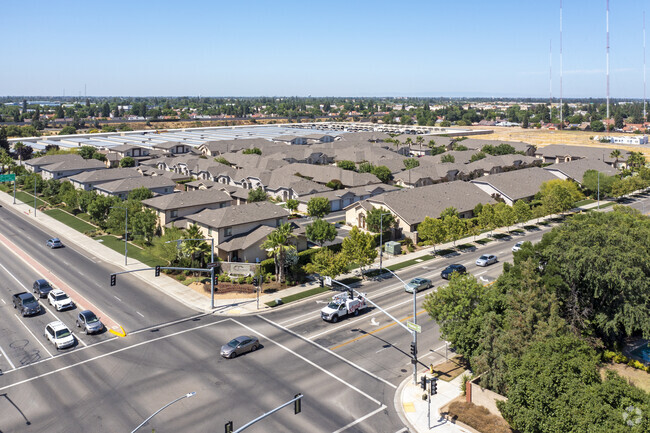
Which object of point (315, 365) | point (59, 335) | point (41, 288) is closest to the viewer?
point (315, 365)

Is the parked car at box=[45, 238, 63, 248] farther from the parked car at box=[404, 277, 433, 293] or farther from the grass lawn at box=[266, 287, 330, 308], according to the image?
the parked car at box=[404, 277, 433, 293]

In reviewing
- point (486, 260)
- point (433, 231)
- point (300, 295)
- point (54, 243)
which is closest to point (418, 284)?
point (300, 295)

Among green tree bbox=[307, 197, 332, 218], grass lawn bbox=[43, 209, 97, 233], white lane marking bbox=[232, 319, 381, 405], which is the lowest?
white lane marking bbox=[232, 319, 381, 405]

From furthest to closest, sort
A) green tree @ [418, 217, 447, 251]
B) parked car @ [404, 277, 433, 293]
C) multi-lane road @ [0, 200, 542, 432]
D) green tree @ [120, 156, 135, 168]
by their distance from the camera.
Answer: green tree @ [120, 156, 135, 168]
green tree @ [418, 217, 447, 251]
parked car @ [404, 277, 433, 293]
multi-lane road @ [0, 200, 542, 432]

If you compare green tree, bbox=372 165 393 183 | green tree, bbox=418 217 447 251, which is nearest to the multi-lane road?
green tree, bbox=418 217 447 251

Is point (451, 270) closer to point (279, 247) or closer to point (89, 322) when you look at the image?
point (279, 247)

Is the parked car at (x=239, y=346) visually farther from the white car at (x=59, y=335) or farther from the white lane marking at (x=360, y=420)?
the white car at (x=59, y=335)
